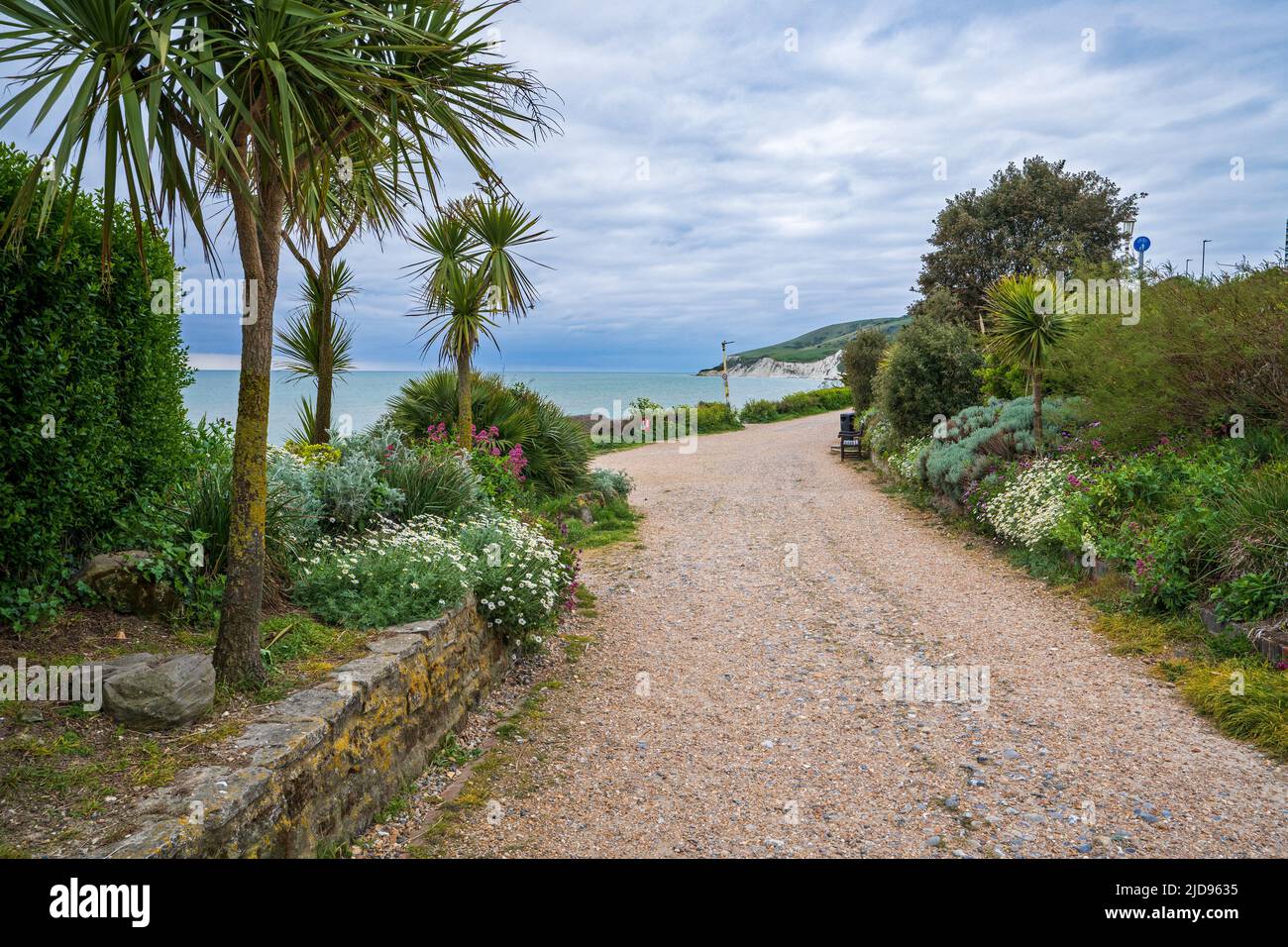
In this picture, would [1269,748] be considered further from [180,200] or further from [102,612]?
[102,612]

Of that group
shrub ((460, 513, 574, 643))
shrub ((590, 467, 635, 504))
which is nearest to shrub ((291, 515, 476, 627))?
shrub ((460, 513, 574, 643))

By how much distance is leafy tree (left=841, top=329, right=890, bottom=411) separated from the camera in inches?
927

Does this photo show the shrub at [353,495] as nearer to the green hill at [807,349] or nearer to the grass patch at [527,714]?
the grass patch at [527,714]

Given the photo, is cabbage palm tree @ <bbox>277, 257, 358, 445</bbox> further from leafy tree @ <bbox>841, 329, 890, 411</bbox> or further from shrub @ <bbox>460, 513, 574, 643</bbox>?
leafy tree @ <bbox>841, 329, 890, 411</bbox>

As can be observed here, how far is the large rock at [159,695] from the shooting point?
328 centimetres

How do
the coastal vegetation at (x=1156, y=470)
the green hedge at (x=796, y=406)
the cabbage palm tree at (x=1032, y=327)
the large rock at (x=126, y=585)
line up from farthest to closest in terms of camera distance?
the green hedge at (x=796, y=406) < the cabbage palm tree at (x=1032, y=327) < the coastal vegetation at (x=1156, y=470) < the large rock at (x=126, y=585)

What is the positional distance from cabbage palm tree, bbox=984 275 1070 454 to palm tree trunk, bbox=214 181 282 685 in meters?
9.69

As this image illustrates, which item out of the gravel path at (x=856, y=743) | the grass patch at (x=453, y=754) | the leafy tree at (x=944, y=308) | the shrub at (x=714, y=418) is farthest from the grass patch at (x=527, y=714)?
the shrub at (x=714, y=418)

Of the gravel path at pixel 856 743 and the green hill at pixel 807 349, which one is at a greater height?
the green hill at pixel 807 349

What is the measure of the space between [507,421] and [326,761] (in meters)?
8.63

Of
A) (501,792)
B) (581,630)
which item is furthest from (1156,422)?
(501,792)

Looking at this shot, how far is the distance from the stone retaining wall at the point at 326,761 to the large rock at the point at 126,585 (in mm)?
1290

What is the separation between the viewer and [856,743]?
4633 mm

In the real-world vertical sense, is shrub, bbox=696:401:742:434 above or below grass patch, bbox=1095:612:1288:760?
above
